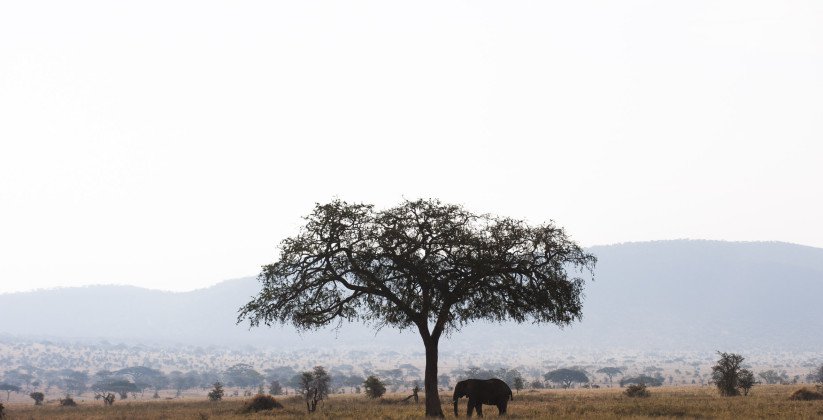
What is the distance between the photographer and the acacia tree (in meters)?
36.1

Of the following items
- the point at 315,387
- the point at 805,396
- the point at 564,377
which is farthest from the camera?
the point at 564,377

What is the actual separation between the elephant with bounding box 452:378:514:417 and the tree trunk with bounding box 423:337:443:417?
934 mm

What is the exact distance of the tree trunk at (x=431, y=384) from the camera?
36.2m

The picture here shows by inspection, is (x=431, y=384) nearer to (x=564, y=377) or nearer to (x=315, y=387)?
(x=315, y=387)

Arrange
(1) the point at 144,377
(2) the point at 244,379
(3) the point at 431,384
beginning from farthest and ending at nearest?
(1) the point at 144,377 → (2) the point at 244,379 → (3) the point at 431,384

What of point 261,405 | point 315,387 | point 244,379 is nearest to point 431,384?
point 261,405

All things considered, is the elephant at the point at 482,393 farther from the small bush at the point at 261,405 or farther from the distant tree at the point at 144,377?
the distant tree at the point at 144,377

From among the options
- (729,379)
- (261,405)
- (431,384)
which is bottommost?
(261,405)

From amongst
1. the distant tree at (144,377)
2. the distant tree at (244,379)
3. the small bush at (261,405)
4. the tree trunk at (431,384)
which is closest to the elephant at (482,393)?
the tree trunk at (431,384)

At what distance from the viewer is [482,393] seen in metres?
35.9

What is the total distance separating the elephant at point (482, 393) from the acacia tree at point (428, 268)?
→ 1342mm

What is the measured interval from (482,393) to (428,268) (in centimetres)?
601

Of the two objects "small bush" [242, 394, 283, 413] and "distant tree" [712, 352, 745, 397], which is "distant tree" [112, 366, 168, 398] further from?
"distant tree" [712, 352, 745, 397]

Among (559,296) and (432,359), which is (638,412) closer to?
(559,296)
